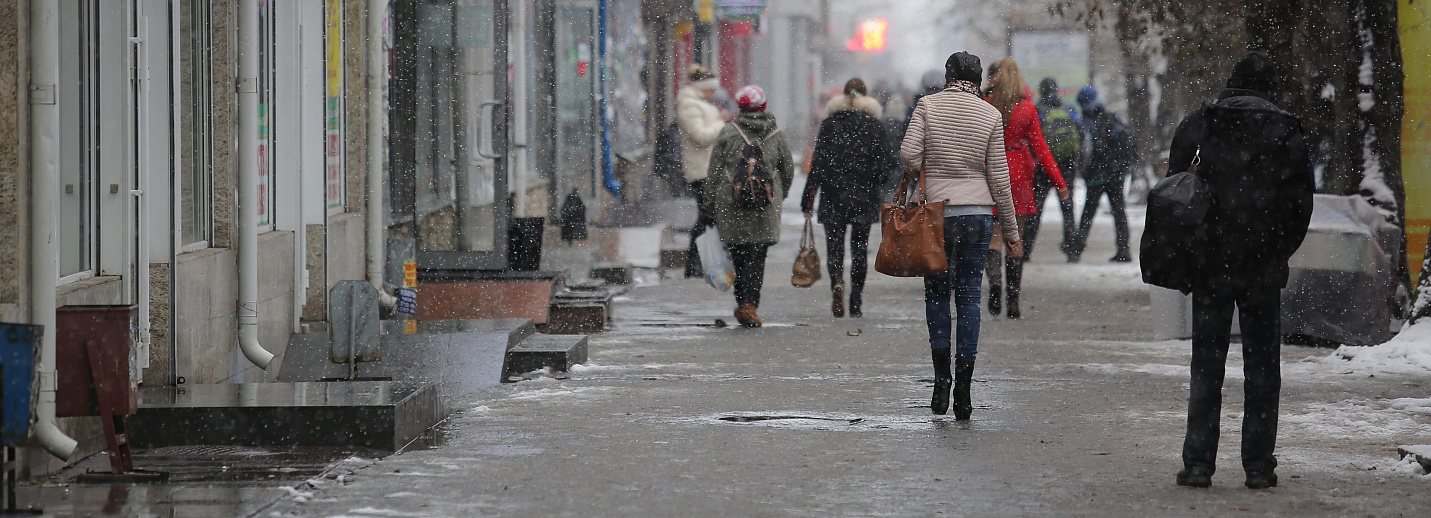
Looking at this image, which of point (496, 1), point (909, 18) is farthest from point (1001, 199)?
point (909, 18)

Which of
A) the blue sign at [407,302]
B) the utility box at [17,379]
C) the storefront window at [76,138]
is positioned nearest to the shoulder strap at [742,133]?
the blue sign at [407,302]

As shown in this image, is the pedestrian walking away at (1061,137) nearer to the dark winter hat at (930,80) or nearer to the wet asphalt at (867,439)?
the dark winter hat at (930,80)

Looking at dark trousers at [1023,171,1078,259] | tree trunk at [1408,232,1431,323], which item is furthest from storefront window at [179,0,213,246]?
tree trunk at [1408,232,1431,323]

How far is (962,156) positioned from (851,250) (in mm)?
5175

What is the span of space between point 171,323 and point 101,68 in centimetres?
110

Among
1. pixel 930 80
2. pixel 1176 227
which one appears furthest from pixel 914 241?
pixel 930 80

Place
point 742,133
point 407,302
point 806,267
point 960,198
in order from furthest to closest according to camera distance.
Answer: point 806,267 → point 742,133 → point 407,302 → point 960,198

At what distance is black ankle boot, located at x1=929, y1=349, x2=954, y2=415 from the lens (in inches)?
311

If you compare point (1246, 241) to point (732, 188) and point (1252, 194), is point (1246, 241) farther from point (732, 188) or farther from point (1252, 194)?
point (732, 188)

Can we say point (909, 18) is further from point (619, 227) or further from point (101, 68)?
point (101, 68)

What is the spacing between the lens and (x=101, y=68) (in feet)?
22.7

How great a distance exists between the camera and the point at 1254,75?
612 cm

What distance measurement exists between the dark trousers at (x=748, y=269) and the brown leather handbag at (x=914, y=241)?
4.40m

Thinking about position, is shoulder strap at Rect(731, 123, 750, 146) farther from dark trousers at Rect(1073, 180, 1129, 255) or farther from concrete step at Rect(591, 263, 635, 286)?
dark trousers at Rect(1073, 180, 1129, 255)
